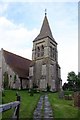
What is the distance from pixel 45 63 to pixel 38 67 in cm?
259

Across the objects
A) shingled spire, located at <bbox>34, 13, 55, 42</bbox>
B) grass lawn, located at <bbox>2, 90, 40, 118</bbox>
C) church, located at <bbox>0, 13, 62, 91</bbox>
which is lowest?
grass lawn, located at <bbox>2, 90, 40, 118</bbox>

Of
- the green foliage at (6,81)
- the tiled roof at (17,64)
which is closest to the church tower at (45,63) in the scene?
the tiled roof at (17,64)

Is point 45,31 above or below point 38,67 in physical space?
above

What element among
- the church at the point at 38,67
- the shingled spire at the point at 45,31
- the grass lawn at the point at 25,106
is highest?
the shingled spire at the point at 45,31

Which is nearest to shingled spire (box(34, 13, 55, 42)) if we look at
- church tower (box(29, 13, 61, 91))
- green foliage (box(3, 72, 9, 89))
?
church tower (box(29, 13, 61, 91))

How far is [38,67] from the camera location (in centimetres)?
4984

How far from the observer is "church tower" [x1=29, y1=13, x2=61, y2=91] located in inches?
1868

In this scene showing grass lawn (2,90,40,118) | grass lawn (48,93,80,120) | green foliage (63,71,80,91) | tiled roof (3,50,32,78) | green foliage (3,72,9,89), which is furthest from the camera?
green foliage (63,71,80,91)

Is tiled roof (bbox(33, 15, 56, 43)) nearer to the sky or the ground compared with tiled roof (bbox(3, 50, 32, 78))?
nearer to the sky

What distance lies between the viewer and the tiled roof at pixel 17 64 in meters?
48.2

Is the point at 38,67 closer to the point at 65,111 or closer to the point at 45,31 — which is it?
the point at 45,31

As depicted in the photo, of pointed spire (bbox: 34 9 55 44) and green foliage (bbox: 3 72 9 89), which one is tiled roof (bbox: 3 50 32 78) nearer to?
green foliage (bbox: 3 72 9 89)

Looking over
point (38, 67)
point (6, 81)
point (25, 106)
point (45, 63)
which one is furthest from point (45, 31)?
point (25, 106)

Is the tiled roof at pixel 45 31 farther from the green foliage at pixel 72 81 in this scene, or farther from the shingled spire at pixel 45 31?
the green foliage at pixel 72 81
